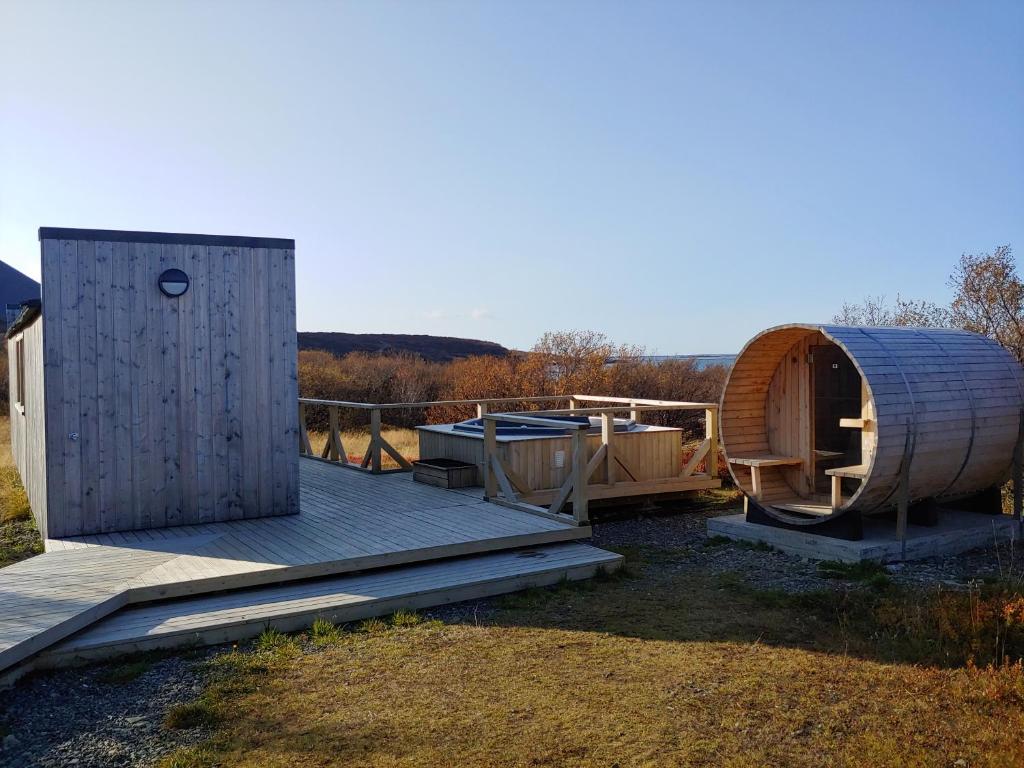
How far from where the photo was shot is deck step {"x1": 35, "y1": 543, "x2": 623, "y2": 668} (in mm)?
5113

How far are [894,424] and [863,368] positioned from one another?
53 centimetres

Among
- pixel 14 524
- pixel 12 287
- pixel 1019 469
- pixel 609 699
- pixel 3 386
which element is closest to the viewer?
pixel 609 699

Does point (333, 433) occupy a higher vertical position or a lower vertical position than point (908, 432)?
lower

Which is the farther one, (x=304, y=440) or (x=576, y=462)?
(x=304, y=440)

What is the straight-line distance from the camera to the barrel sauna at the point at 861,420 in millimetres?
7352

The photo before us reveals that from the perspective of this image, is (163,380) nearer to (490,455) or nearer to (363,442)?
(490,455)

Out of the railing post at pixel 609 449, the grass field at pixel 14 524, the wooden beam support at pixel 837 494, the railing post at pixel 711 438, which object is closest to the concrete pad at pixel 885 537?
the wooden beam support at pixel 837 494

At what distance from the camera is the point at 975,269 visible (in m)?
14.1

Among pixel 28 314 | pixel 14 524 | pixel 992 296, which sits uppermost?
pixel 992 296

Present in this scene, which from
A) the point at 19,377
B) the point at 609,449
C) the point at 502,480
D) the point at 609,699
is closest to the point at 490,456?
the point at 502,480

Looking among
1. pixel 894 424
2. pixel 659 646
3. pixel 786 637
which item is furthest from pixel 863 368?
pixel 659 646

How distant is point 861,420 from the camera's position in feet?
24.8

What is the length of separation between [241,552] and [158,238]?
2952mm

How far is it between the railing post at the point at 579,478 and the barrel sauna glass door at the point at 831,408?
8.49 feet
